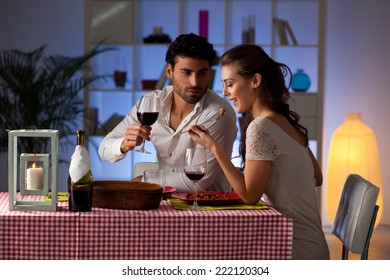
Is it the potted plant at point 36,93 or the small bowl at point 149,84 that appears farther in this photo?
the small bowl at point 149,84

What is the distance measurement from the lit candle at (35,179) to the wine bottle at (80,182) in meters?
0.11

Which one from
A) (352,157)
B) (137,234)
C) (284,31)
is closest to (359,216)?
(137,234)

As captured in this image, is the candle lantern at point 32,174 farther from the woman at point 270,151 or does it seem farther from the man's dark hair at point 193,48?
the man's dark hair at point 193,48

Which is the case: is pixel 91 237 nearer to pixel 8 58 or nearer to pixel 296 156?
pixel 296 156

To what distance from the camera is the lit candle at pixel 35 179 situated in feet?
8.18

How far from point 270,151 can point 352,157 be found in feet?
10.2

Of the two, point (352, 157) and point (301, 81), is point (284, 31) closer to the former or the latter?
point (301, 81)

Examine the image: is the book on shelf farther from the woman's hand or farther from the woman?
the woman's hand

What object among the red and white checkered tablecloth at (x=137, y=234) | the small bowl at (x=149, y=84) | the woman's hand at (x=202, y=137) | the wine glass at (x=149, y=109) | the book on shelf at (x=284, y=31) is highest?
the book on shelf at (x=284, y=31)

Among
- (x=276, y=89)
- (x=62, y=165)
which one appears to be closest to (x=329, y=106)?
(x=62, y=165)

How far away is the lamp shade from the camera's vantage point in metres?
5.59

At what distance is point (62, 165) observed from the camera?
6285 millimetres

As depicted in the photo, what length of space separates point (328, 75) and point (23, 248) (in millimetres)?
4154

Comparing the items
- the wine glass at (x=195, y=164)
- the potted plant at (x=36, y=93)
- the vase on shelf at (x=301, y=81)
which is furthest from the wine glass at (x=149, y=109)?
the vase on shelf at (x=301, y=81)
